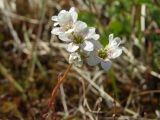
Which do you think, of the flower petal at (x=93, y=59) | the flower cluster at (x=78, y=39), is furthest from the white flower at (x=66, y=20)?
the flower petal at (x=93, y=59)

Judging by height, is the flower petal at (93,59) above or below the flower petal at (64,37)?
below

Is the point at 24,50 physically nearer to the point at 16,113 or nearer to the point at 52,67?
the point at 52,67

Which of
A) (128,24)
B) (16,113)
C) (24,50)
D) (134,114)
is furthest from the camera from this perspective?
(24,50)

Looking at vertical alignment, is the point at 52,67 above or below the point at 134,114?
above

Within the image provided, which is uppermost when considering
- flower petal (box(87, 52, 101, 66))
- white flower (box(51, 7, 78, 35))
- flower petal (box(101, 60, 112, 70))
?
white flower (box(51, 7, 78, 35))

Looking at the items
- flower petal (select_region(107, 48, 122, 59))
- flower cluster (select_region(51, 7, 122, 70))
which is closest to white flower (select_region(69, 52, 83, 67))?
flower cluster (select_region(51, 7, 122, 70))

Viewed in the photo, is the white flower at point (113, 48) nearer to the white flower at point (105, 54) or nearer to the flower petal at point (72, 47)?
the white flower at point (105, 54)

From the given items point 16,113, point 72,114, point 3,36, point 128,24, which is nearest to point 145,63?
point 128,24

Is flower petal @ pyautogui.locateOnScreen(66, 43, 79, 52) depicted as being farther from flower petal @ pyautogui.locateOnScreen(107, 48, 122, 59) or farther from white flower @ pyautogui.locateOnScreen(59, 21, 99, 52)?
flower petal @ pyautogui.locateOnScreen(107, 48, 122, 59)
